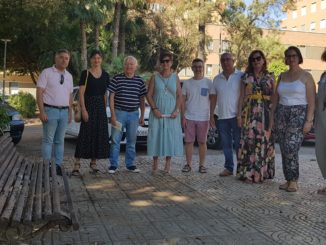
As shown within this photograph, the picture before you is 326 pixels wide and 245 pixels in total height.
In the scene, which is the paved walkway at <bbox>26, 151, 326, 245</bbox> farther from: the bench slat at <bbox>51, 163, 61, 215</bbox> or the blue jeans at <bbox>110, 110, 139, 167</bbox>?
the bench slat at <bbox>51, 163, 61, 215</bbox>

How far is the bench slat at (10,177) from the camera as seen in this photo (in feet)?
11.8

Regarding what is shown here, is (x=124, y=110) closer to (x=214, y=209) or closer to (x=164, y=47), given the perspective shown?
(x=214, y=209)

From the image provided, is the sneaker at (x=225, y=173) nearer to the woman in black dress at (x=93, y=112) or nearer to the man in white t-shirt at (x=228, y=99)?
the man in white t-shirt at (x=228, y=99)

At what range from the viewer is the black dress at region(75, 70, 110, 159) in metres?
7.34

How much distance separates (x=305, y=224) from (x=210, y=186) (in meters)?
2.04

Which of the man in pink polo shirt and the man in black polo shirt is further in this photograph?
the man in black polo shirt

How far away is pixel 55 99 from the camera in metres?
6.76

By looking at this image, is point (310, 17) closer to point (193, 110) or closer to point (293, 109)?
point (193, 110)

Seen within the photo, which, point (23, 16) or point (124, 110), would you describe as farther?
point (23, 16)

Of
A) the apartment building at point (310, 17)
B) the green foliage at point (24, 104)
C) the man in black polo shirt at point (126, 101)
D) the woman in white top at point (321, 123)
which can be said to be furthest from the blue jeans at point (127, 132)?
the apartment building at point (310, 17)

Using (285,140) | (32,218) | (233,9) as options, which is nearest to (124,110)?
(285,140)

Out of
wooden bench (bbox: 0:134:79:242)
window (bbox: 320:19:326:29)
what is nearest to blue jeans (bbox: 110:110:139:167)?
wooden bench (bbox: 0:134:79:242)

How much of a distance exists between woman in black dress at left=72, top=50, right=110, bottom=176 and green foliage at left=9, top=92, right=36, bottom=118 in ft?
68.4

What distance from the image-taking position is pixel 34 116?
28047mm
